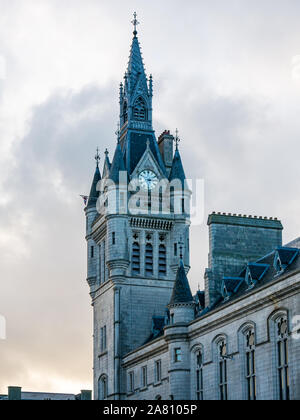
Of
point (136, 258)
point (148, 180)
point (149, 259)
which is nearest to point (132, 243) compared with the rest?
point (136, 258)

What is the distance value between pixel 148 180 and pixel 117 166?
10.5ft

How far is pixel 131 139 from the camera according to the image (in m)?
90.1

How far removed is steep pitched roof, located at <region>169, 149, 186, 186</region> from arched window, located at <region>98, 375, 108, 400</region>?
19230mm

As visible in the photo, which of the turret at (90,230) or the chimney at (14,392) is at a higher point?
the turret at (90,230)

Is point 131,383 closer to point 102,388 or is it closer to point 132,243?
point 102,388

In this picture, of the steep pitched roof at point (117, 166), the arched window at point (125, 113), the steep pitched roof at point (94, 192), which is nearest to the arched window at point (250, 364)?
the steep pitched roof at point (117, 166)

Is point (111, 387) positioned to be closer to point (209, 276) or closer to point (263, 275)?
point (209, 276)

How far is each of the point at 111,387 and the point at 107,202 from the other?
54.4ft

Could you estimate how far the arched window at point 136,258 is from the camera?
83.9m

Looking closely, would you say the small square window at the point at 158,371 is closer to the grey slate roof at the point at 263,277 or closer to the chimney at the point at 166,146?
the grey slate roof at the point at 263,277

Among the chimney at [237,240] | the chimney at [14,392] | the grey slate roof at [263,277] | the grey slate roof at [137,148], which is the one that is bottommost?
the chimney at [14,392]

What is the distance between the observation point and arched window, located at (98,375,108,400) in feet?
270

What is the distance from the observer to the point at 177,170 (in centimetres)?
8838

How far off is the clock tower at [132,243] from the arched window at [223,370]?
19593 mm
